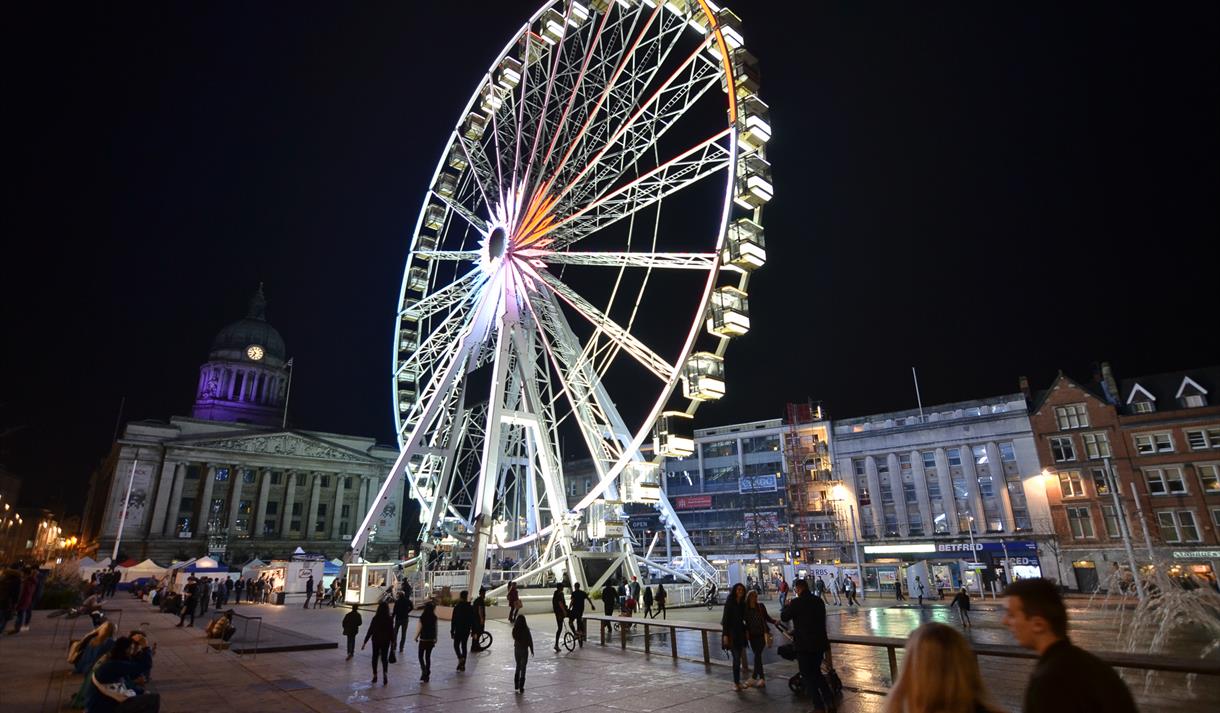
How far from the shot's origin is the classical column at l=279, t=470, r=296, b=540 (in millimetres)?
93688

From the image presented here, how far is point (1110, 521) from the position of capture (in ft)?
178

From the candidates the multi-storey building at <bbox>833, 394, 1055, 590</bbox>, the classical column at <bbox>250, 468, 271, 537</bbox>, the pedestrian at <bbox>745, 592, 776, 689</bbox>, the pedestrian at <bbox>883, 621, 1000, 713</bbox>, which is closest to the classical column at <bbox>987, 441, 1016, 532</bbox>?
the multi-storey building at <bbox>833, 394, 1055, 590</bbox>

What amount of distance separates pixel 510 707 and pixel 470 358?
865 inches

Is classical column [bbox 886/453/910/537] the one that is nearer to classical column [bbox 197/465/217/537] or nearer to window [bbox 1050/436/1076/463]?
window [bbox 1050/436/1076/463]

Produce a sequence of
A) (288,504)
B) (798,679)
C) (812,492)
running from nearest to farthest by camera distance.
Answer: (798,679) < (812,492) < (288,504)

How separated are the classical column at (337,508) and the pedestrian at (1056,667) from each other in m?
106

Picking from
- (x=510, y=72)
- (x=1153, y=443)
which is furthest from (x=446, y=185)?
(x=1153, y=443)

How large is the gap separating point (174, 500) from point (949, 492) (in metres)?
94.7

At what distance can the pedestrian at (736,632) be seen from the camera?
11875mm

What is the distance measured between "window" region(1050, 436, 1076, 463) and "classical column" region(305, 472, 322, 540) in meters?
92.3

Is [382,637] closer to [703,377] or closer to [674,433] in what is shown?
[674,433]

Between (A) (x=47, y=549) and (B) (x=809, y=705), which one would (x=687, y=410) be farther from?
(A) (x=47, y=549)

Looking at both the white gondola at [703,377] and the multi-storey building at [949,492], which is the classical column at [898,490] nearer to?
the multi-storey building at [949,492]

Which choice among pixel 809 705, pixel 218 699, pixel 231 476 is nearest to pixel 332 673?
pixel 218 699
